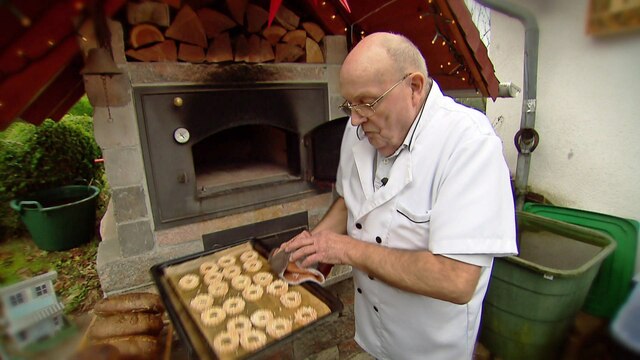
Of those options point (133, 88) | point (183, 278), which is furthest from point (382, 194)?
point (133, 88)

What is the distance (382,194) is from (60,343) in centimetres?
108

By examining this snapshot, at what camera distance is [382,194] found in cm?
126

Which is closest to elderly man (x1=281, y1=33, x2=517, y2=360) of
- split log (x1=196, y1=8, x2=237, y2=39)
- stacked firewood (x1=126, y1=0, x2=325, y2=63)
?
stacked firewood (x1=126, y1=0, x2=325, y2=63)

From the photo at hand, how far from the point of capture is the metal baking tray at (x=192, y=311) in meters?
1.14

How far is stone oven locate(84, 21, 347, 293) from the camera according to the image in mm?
1860

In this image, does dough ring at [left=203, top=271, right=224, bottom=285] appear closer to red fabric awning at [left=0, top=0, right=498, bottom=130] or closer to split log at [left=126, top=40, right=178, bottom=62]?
red fabric awning at [left=0, top=0, right=498, bottom=130]

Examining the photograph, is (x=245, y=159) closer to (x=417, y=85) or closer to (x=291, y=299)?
(x=291, y=299)

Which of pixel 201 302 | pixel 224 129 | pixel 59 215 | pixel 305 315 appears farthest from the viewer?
pixel 224 129

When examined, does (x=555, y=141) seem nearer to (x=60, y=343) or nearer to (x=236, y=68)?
(x=236, y=68)

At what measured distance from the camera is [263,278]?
1.60 meters

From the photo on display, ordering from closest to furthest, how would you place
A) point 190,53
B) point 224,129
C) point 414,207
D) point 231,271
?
point 414,207
point 231,271
point 190,53
point 224,129

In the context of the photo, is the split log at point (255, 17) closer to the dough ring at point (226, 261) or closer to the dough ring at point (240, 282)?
the dough ring at point (226, 261)

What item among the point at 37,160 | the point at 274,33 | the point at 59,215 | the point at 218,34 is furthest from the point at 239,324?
the point at 274,33

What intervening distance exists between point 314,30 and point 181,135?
4.10ft
